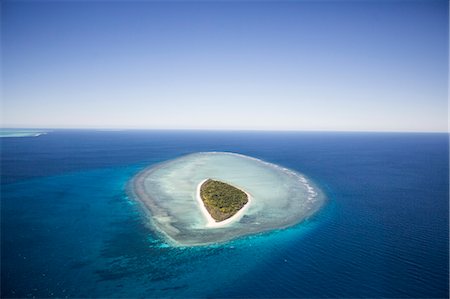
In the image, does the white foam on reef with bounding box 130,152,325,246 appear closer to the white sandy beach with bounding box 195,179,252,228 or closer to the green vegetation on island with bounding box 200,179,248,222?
the white sandy beach with bounding box 195,179,252,228

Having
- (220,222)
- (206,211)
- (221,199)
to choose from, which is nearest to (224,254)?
(220,222)

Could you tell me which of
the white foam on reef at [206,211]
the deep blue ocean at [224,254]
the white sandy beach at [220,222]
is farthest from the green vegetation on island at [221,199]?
the deep blue ocean at [224,254]

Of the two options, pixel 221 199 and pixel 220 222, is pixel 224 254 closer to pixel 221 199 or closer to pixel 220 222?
pixel 220 222

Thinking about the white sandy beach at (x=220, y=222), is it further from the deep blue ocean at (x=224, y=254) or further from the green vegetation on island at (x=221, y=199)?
the deep blue ocean at (x=224, y=254)

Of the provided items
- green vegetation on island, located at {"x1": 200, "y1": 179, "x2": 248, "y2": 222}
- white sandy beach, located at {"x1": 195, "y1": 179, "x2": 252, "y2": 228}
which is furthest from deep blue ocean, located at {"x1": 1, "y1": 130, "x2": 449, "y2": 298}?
green vegetation on island, located at {"x1": 200, "y1": 179, "x2": 248, "y2": 222}

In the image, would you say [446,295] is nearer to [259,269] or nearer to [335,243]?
[335,243]

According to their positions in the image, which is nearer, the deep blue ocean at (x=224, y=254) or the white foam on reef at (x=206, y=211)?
the deep blue ocean at (x=224, y=254)
